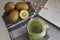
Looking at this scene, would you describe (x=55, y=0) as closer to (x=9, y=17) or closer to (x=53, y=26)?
(x=53, y=26)

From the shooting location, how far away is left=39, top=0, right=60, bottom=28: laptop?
757 millimetres

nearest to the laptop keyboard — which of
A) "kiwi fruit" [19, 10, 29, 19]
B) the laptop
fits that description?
the laptop

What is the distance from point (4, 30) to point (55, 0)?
0.32 m

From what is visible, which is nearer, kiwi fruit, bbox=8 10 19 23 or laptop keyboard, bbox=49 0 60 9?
kiwi fruit, bbox=8 10 19 23

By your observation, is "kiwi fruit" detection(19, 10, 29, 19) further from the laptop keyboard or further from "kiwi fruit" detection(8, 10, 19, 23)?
the laptop keyboard

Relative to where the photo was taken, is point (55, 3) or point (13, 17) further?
point (55, 3)

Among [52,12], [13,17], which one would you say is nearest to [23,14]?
[13,17]

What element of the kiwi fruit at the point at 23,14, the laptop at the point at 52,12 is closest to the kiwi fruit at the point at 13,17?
the kiwi fruit at the point at 23,14

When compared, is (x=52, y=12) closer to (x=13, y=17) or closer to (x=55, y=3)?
(x=55, y=3)

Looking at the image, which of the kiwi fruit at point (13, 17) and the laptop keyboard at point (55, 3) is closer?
the kiwi fruit at point (13, 17)

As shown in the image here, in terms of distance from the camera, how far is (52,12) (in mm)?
793

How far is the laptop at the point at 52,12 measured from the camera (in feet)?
2.48

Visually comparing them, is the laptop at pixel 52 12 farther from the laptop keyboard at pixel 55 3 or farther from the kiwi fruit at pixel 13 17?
the kiwi fruit at pixel 13 17

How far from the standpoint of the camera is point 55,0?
2.77 feet
